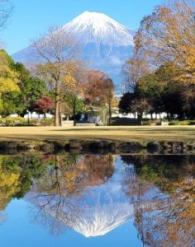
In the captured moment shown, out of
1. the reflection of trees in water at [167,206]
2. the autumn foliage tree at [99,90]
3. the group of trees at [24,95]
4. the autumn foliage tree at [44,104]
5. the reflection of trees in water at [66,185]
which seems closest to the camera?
the reflection of trees in water at [167,206]

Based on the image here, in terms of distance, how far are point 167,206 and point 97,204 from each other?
191 cm

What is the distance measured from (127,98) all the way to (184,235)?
9286 cm

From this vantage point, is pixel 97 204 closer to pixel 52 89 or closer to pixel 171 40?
pixel 171 40

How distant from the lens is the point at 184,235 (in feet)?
39.1

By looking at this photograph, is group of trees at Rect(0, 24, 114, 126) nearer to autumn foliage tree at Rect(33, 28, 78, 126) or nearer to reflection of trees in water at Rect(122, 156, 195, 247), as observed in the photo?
autumn foliage tree at Rect(33, 28, 78, 126)

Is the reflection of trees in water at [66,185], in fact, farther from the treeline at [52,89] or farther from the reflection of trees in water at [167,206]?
the treeline at [52,89]

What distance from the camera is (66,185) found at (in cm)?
2059

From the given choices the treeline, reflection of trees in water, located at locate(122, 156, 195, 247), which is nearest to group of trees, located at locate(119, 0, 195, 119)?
the treeline

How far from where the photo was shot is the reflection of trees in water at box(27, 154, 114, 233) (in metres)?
14.6

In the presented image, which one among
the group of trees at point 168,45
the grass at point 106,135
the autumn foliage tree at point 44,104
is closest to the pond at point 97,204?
the grass at point 106,135

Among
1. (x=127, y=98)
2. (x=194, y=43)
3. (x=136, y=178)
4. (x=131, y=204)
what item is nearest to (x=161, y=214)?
(x=131, y=204)

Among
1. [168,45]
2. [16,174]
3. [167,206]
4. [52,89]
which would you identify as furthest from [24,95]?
[167,206]

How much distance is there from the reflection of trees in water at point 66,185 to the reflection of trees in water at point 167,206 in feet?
4.90

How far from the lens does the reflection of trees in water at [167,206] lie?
12.0m
